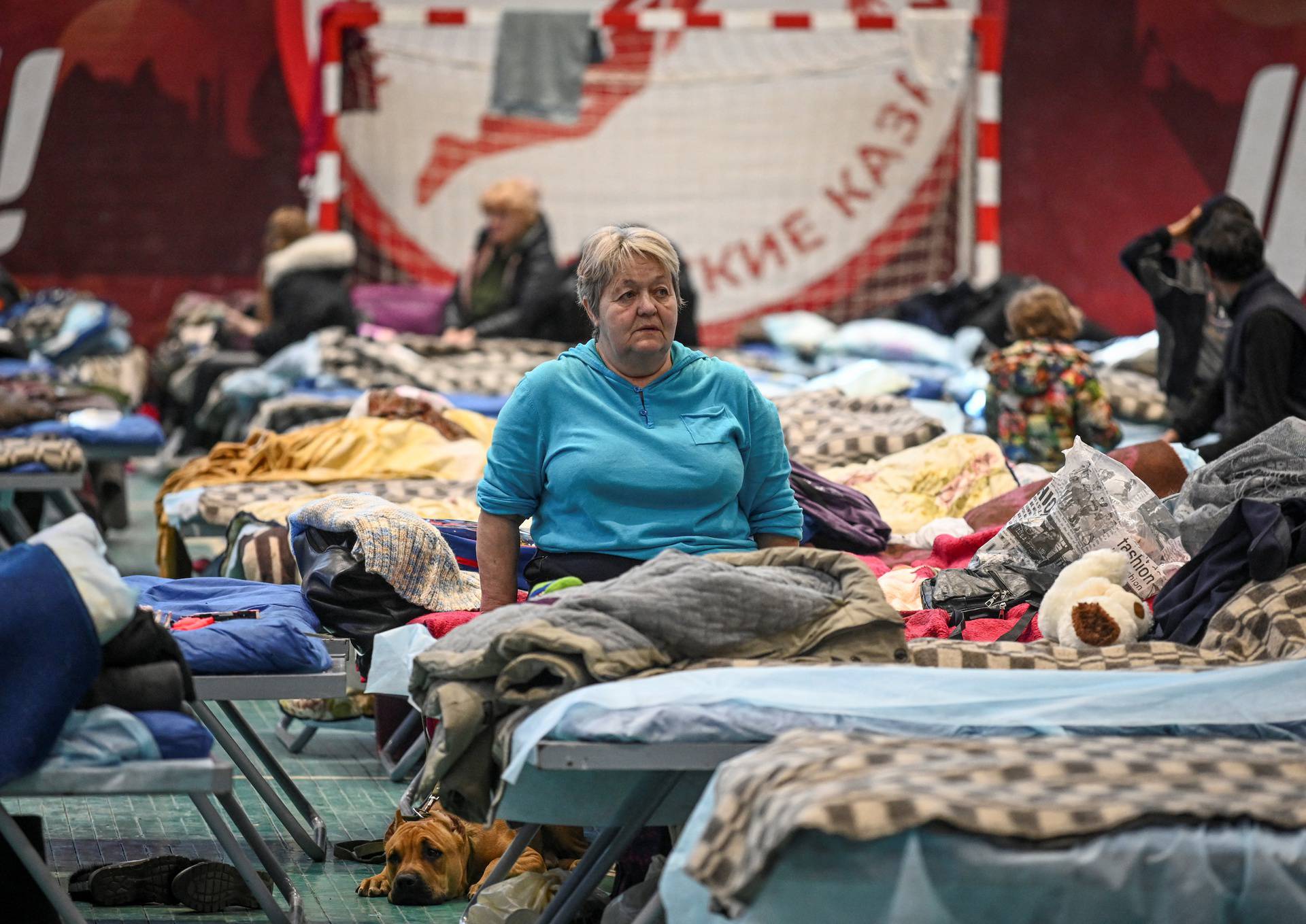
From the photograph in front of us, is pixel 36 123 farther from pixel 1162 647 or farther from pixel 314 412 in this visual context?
pixel 1162 647

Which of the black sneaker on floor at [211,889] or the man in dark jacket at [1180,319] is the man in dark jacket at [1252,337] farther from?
the black sneaker on floor at [211,889]

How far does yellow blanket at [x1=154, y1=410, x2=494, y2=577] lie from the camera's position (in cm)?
579

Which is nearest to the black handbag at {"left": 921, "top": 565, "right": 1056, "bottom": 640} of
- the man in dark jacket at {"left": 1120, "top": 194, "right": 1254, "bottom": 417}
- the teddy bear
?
the teddy bear

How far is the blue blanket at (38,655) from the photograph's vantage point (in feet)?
8.90

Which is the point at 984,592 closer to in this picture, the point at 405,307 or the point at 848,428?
the point at 848,428

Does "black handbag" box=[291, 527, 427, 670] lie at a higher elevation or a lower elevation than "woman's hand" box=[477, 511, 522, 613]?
lower

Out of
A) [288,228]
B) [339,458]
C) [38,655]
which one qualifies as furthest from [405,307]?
[38,655]

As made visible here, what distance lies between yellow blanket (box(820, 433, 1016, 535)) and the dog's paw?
193cm

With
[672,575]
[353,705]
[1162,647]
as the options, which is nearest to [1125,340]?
[353,705]

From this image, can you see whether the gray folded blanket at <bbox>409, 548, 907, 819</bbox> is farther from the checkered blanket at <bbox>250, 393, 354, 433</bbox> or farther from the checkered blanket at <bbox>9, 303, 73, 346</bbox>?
the checkered blanket at <bbox>9, 303, 73, 346</bbox>

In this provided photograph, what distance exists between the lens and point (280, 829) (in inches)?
162

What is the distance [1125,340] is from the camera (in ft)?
27.0

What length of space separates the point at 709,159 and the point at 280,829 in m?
7.77

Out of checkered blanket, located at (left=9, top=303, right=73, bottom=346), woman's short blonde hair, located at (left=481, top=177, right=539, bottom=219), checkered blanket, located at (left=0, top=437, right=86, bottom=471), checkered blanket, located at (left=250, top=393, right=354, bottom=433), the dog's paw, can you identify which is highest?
woman's short blonde hair, located at (left=481, top=177, right=539, bottom=219)
